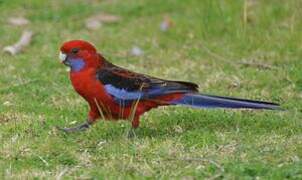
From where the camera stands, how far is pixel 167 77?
6953 millimetres

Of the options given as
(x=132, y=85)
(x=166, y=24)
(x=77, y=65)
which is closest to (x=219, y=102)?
(x=132, y=85)

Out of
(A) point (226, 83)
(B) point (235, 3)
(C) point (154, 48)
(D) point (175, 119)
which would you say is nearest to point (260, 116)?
(D) point (175, 119)

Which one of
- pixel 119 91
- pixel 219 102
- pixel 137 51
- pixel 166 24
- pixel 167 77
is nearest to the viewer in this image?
pixel 119 91

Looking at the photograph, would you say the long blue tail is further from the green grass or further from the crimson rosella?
the green grass

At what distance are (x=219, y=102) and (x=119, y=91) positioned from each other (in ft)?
1.94

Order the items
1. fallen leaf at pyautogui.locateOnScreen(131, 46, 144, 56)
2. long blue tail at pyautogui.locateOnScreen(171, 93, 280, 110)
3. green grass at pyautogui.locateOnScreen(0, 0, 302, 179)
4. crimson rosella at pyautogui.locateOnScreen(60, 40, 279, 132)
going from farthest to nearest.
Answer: fallen leaf at pyautogui.locateOnScreen(131, 46, 144, 56)
long blue tail at pyautogui.locateOnScreen(171, 93, 280, 110)
crimson rosella at pyautogui.locateOnScreen(60, 40, 279, 132)
green grass at pyautogui.locateOnScreen(0, 0, 302, 179)

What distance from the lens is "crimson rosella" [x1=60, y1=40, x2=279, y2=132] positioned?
504cm

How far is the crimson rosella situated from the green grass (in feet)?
0.56

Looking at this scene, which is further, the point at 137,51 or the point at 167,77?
the point at 137,51

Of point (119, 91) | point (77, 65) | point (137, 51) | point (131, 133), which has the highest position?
point (77, 65)

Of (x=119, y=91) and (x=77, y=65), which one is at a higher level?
(x=77, y=65)

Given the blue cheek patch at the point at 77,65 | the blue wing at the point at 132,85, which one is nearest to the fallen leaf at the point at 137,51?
the blue wing at the point at 132,85

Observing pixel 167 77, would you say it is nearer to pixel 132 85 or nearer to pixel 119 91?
pixel 132 85

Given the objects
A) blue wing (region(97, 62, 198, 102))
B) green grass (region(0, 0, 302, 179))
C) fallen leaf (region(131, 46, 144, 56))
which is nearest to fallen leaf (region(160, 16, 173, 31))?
green grass (region(0, 0, 302, 179))
